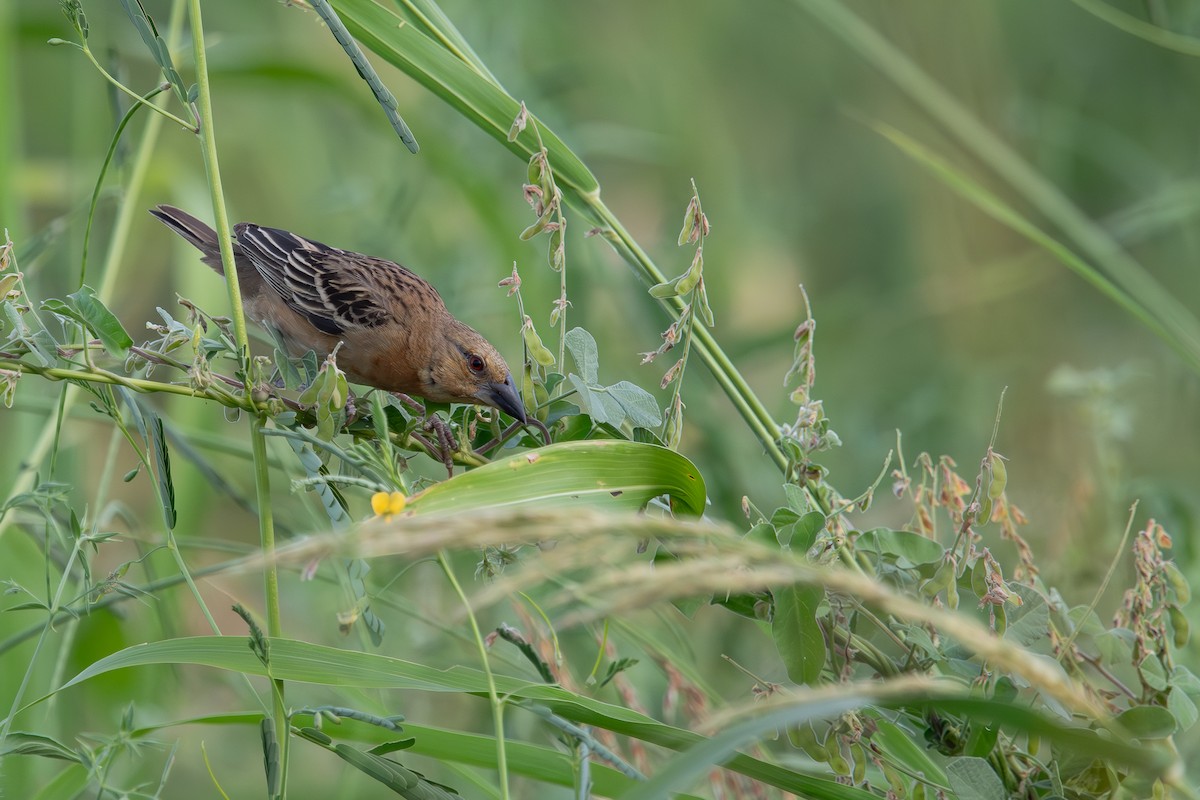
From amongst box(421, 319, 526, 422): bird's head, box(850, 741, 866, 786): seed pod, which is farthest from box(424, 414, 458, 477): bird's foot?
box(850, 741, 866, 786): seed pod

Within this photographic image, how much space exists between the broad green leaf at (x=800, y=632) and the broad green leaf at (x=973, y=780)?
0.21 meters

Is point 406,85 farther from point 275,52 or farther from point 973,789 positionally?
point 973,789

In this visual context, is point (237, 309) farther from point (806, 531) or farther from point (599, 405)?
point (806, 531)

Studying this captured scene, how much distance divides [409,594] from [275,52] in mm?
1798

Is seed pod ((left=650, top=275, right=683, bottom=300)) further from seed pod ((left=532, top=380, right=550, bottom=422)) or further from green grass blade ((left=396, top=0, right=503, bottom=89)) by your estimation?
green grass blade ((left=396, top=0, right=503, bottom=89))

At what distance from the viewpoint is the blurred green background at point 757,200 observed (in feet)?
12.0

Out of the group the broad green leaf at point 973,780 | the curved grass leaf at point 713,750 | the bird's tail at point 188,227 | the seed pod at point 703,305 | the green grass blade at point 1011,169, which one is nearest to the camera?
the curved grass leaf at point 713,750

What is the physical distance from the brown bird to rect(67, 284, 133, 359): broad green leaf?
1203 mm

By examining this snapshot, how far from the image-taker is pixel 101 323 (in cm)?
157

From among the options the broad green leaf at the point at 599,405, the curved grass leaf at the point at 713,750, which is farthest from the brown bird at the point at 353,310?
the curved grass leaf at the point at 713,750

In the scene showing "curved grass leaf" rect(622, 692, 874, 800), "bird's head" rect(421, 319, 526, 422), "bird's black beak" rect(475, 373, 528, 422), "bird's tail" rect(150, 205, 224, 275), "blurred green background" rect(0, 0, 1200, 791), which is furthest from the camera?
"blurred green background" rect(0, 0, 1200, 791)

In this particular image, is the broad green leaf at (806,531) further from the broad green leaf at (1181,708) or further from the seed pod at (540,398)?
the broad green leaf at (1181,708)

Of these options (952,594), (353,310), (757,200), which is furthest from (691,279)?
(757,200)

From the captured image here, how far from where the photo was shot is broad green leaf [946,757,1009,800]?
1.46 meters
